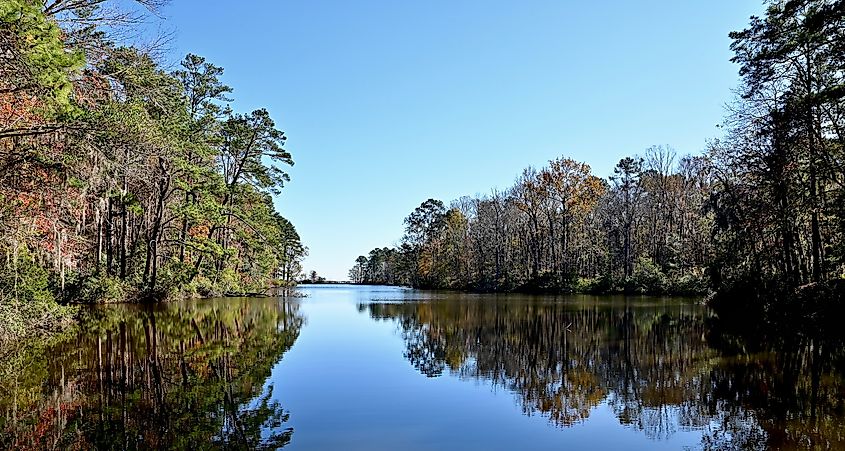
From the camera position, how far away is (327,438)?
6.22 metres

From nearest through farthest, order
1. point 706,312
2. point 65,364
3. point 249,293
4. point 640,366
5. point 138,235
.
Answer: point 65,364 < point 640,366 < point 706,312 < point 138,235 < point 249,293

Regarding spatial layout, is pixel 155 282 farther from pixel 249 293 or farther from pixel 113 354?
pixel 113 354

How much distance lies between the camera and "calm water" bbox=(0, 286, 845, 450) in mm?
6160

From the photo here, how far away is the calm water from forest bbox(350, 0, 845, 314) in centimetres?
599

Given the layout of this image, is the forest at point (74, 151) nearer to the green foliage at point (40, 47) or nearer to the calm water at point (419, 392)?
the green foliage at point (40, 47)

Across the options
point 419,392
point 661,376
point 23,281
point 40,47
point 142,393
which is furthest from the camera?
point 23,281

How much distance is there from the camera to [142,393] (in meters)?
7.80

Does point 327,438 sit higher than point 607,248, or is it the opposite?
point 607,248

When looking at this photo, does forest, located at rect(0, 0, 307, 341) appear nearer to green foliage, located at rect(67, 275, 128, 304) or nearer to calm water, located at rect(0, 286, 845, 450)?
Result: green foliage, located at rect(67, 275, 128, 304)

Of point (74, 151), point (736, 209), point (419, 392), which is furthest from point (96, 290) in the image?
point (736, 209)

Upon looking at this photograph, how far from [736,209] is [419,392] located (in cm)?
2056

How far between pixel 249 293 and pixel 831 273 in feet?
103

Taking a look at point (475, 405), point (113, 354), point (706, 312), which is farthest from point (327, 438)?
point (706, 312)

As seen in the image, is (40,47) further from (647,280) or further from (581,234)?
(581,234)
